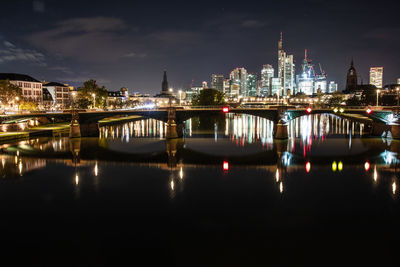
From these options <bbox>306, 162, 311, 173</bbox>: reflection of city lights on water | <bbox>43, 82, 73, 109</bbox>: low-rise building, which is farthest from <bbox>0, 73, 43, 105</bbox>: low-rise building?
<bbox>306, 162, 311, 173</bbox>: reflection of city lights on water

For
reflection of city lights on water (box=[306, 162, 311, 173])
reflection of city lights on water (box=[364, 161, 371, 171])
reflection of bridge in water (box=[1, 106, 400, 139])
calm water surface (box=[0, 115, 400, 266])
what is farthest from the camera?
reflection of bridge in water (box=[1, 106, 400, 139])

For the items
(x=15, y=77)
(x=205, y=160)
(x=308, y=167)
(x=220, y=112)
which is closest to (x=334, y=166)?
(x=308, y=167)

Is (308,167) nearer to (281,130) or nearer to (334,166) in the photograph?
(334,166)

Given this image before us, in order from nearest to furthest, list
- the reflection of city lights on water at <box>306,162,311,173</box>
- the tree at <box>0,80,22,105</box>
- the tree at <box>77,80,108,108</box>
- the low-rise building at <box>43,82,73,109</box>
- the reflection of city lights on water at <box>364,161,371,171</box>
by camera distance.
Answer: the reflection of city lights on water at <box>306,162,311,173</box> → the reflection of city lights on water at <box>364,161,371,171</box> → the tree at <box>0,80,22,105</box> → the tree at <box>77,80,108,108</box> → the low-rise building at <box>43,82,73,109</box>

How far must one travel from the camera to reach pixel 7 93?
317 ft

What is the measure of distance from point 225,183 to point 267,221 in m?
10.6

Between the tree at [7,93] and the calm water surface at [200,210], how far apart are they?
57.8 metres

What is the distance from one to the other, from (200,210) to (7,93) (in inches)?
3780

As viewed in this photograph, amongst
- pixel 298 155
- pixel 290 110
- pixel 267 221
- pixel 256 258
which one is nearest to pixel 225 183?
pixel 267 221

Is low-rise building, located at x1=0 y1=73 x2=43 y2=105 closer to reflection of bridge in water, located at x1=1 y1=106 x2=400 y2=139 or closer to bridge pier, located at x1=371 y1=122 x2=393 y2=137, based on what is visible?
reflection of bridge in water, located at x1=1 y1=106 x2=400 y2=139

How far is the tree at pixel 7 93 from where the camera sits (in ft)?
311

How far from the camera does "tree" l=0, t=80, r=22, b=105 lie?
94.9 meters

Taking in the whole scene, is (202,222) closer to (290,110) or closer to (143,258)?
(143,258)

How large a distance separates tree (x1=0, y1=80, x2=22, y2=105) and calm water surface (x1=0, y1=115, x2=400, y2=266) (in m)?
57.8
